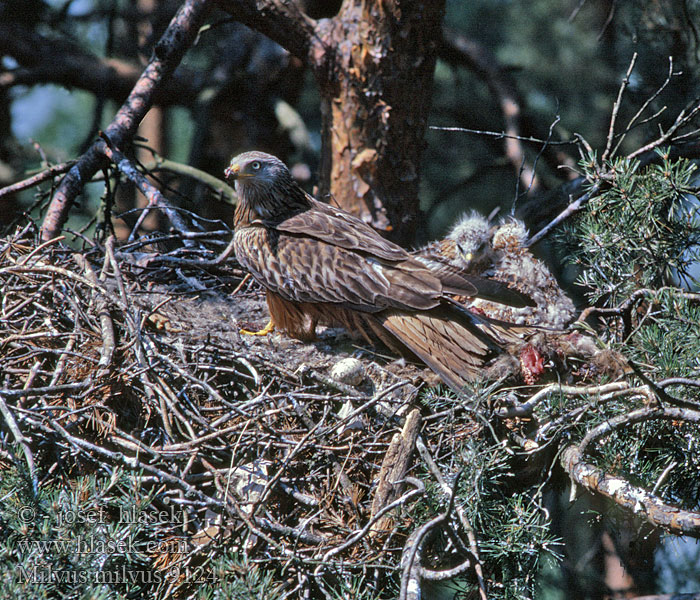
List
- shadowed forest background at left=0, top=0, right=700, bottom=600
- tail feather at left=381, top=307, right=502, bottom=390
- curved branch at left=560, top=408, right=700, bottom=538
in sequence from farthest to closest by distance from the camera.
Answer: tail feather at left=381, top=307, right=502, bottom=390, shadowed forest background at left=0, top=0, right=700, bottom=600, curved branch at left=560, top=408, right=700, bottom=538

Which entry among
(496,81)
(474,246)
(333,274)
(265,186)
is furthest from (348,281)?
(496,81)

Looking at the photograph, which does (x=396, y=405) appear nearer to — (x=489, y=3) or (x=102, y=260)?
(x=102, y=260)

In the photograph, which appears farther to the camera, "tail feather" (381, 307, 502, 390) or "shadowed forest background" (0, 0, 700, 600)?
"tail feather" (381, 307, 502, 390)

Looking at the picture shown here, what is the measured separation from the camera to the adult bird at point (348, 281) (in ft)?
11.3

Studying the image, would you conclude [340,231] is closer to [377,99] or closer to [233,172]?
[233,172]

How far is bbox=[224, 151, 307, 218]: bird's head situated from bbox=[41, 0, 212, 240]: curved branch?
793mm

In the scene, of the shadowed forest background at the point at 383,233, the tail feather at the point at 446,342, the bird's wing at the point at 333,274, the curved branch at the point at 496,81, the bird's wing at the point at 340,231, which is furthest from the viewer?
the curved branch at the point at 496,81

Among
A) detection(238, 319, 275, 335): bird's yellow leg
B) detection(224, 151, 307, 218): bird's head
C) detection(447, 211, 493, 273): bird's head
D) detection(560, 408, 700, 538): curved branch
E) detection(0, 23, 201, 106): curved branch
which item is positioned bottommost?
detection(238, 319, 275, 335): bird's yellow leg

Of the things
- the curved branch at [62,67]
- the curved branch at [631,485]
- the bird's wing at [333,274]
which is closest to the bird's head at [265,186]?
the bird's wing at [333,274]

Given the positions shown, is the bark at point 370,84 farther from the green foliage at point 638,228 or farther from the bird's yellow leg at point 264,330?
the green foliage at point 638,228

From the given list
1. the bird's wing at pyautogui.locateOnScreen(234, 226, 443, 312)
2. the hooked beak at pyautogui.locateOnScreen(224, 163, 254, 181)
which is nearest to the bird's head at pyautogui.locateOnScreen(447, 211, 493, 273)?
the bird's wing at pyautogui.locateOnScreen(234, 226, 443, 312)

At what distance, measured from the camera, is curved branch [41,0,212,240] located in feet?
14.4

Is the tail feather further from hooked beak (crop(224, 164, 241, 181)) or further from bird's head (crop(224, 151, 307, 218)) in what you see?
hooked beak (crop(224, 164, 241, 181))

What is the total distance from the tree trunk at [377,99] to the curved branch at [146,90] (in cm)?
83
